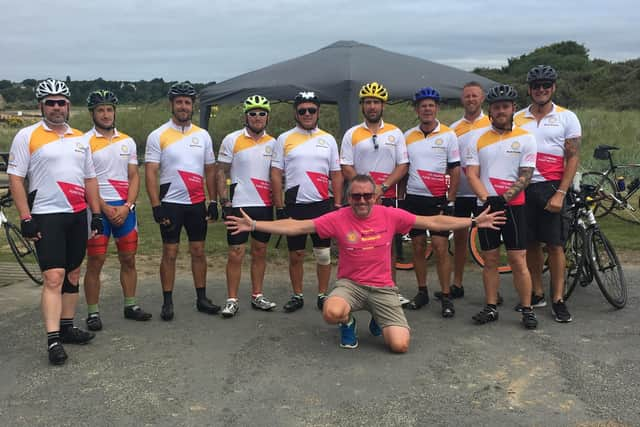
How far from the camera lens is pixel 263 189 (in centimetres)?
548

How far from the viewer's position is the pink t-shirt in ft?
15.2

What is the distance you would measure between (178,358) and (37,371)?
3.19ft

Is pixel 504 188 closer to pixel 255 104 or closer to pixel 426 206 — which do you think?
pixel 426 206

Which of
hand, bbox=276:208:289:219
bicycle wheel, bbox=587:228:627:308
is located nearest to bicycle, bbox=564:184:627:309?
bicycle wheel, bbox=587:228:627:308

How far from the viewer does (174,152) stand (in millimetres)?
5262

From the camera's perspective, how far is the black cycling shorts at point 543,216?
5.21m

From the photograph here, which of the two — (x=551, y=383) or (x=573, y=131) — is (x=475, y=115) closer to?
(x=573, y=131)

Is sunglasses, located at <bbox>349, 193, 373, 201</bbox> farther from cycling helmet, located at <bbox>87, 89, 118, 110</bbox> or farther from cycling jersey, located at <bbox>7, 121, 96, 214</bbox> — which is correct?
cycling helmet, located at <bbox>87, 89, 118, 110</bbox>

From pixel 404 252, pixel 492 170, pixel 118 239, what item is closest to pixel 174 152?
pixel 118 239

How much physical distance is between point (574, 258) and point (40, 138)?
4.83 meters

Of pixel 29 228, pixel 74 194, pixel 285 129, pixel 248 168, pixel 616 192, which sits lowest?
pixel 616 192

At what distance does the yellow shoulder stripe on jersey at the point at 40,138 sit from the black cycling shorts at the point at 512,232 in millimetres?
3459

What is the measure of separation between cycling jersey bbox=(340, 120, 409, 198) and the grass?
271 cm

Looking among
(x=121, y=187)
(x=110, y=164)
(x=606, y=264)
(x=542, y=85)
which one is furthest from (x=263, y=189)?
(x=606, y=264)
